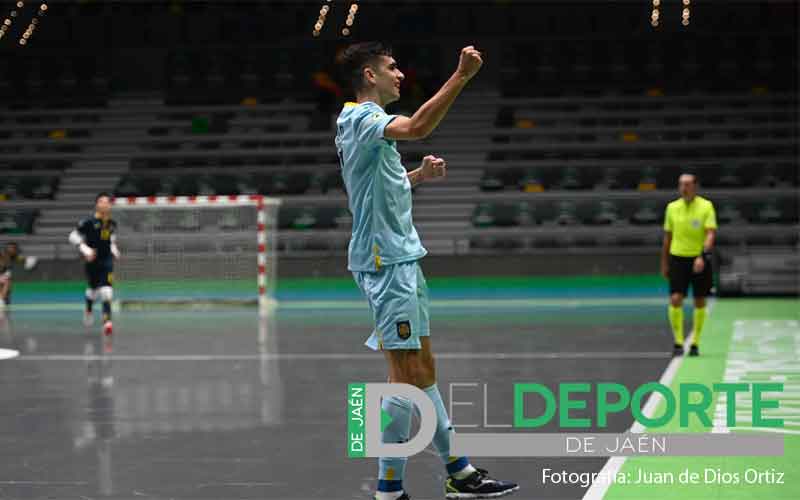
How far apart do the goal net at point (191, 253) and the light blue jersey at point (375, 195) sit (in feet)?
54.3

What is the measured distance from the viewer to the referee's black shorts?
13062mm

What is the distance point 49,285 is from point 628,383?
21543 mm

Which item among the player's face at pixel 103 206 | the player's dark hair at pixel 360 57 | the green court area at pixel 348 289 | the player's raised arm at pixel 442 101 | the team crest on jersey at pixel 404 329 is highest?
the player's dark hair at pixel 360 57

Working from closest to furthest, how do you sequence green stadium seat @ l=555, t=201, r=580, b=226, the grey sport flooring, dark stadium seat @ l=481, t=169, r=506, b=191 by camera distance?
the grey sport flooring < green stadium seat @ l=555, t=201, r=580, b=226 < dark stadium seat @ l=481, t=169, r=506, b=191

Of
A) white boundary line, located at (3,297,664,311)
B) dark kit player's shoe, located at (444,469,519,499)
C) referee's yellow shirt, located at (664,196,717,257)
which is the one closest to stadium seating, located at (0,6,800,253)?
white boundary line, located at (3,297,664,311)

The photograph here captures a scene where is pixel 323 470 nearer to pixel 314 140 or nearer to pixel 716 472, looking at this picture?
pixel 716 472

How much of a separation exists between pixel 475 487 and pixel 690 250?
310 inches

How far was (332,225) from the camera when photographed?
31281 mm

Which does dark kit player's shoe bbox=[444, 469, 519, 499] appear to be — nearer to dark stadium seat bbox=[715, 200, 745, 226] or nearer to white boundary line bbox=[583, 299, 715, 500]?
white boundary line bbox=[583, 299, 715, 500]

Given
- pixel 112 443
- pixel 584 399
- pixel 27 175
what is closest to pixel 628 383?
pixel 584 399

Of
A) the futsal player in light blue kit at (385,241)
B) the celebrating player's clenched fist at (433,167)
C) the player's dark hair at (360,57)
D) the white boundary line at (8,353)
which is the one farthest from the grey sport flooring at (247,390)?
the player's dark hair at (360,57)

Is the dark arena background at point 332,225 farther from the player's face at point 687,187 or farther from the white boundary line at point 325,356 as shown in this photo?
the player's face at point 687,187

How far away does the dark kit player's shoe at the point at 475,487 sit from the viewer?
5930 mm

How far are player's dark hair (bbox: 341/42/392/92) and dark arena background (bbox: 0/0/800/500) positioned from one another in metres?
2.31
